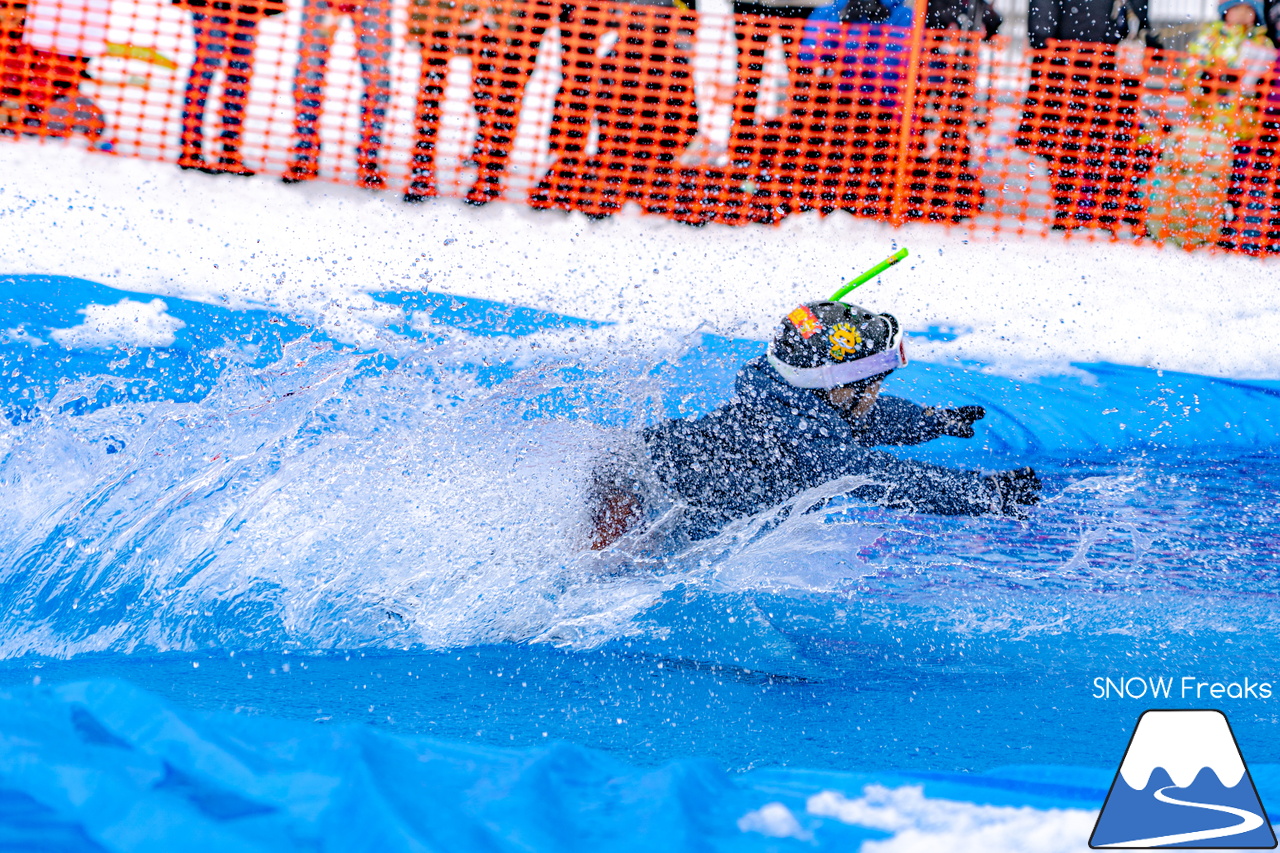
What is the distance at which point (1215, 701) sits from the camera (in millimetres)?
3174

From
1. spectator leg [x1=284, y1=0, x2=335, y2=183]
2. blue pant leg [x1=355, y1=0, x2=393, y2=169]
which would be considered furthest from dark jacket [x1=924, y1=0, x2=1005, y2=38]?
spectator leg [x1=284, y1=0, x2=335, y2=183]

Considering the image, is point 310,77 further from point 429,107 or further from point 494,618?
point 494,618

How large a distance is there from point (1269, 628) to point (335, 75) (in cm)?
612

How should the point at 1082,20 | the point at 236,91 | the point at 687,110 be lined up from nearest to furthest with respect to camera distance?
1. the point at 687,110
2. the point at 1082,20
3. the point at 236,91

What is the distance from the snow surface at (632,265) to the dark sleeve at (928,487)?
233 centimetres

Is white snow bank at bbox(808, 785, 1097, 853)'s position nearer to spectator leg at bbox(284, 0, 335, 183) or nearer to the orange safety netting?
the orange safety netting

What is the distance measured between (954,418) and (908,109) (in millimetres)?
3556

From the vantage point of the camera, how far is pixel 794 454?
340cm

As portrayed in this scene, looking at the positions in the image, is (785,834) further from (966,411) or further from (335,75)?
(335,75)

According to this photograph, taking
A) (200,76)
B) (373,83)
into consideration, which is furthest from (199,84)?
(373,83)

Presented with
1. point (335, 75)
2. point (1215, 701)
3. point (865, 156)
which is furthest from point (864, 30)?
point (1215, 701)

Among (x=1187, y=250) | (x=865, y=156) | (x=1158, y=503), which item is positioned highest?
(x=865, y=156)

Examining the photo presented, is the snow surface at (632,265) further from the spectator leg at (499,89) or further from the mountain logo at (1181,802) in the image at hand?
the mountain logo at (1181,802)

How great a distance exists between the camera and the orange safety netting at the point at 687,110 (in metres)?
6.66
